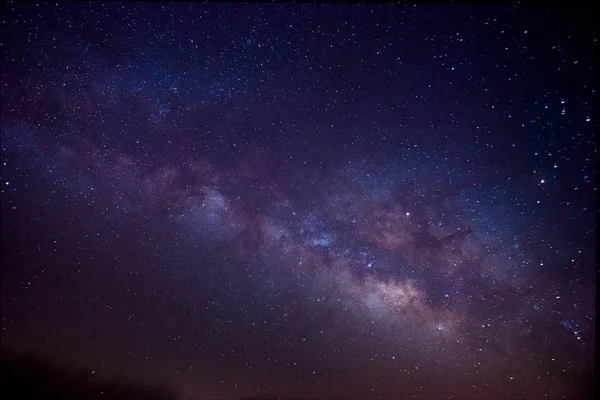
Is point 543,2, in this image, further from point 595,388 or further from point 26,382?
point 26,382

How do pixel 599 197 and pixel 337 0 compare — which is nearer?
pixel 599 197

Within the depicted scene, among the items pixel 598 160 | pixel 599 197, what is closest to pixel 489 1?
pixel 598 160

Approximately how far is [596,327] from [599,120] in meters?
1.34

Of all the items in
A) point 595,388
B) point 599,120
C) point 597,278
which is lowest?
point 595,388

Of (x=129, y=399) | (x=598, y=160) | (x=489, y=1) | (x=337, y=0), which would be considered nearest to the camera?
(x=598, y=160)

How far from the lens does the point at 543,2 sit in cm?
195

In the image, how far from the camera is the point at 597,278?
156cm

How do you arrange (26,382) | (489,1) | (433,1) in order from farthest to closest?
(26,382) → (489,1) → (433,1)

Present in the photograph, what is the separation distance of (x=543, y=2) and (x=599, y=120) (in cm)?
95

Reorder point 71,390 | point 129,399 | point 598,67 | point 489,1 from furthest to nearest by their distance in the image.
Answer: point 129,399
point 71,390
point 489,1
point 598,67

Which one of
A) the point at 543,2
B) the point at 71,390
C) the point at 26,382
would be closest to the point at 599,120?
the point at 543,2

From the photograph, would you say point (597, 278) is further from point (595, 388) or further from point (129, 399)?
point (129, 399)

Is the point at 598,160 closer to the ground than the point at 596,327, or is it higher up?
higher up

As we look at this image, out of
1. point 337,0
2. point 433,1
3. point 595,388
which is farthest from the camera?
point 337,0
